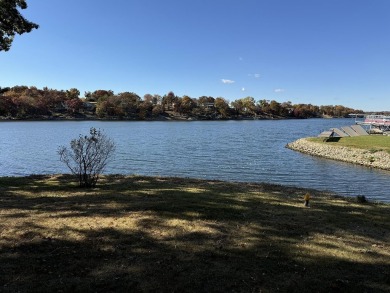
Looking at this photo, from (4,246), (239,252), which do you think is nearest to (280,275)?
(239,252)

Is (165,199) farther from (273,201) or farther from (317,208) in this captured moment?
(317,208)

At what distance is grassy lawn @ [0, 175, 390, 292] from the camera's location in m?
5.70

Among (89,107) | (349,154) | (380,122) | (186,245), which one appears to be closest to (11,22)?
(186,245)

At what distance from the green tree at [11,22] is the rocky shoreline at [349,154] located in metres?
31.4

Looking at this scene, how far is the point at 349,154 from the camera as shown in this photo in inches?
1545

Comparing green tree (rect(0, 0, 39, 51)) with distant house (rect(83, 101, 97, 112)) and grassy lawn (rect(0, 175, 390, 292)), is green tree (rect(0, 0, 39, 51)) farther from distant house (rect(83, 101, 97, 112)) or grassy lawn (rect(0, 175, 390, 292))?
distant house (rect(83, 101, 97, 112))

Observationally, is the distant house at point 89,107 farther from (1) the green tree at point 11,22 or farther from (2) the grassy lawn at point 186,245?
(2) the grassy lawn at point 186,245

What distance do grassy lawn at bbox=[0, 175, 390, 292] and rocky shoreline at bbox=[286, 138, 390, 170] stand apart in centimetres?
2496

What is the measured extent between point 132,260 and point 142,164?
88.6ft

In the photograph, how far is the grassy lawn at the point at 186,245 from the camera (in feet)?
18.7

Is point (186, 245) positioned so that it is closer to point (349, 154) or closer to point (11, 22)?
point (11, 22)

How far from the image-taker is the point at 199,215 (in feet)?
31.6

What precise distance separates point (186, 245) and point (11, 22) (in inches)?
608

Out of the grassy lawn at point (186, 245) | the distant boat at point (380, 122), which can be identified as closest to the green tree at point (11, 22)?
the grassy lawn at point (186, 245)
